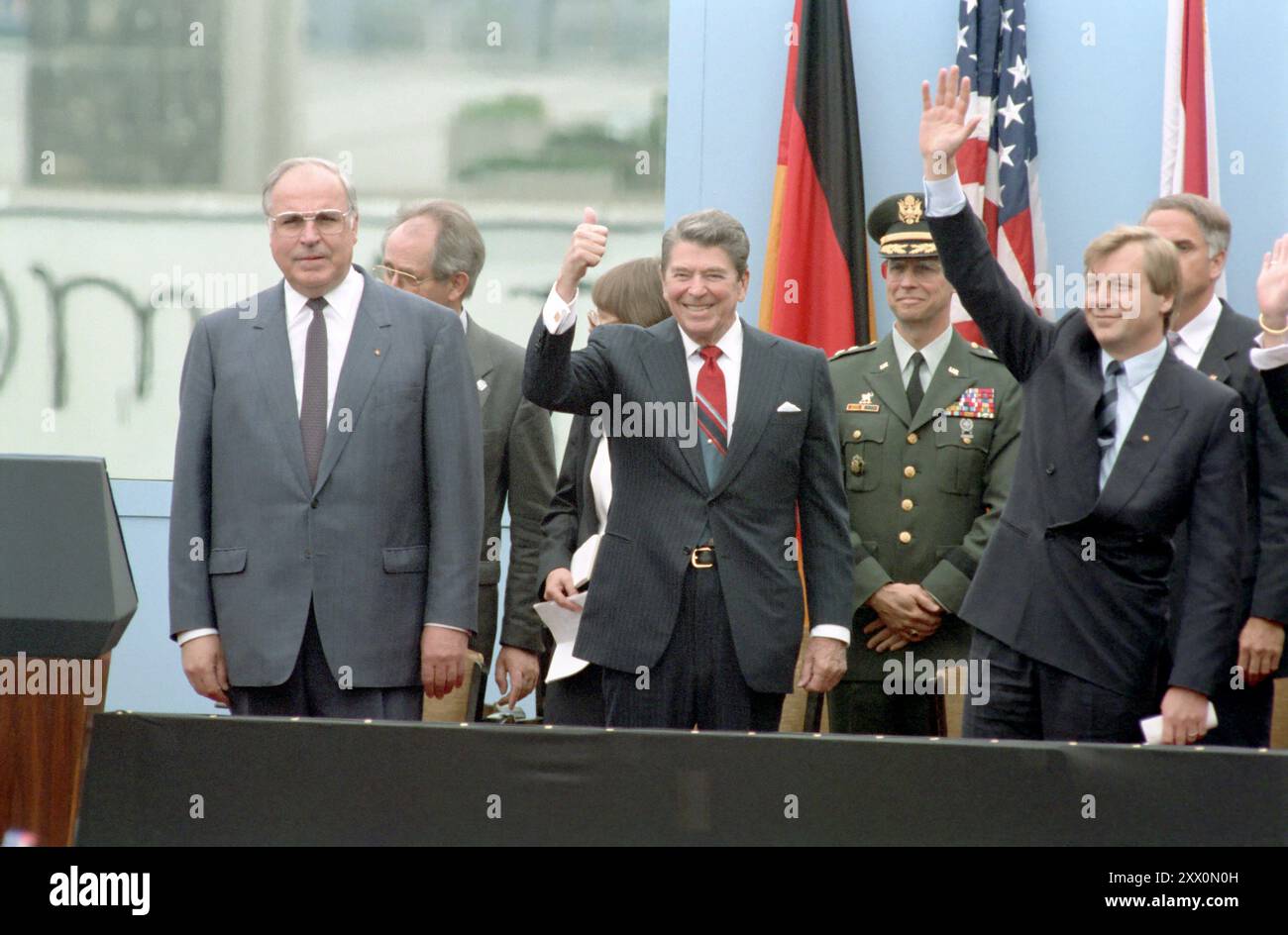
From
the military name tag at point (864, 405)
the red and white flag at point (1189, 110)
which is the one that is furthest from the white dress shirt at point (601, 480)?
the red and white flag at point (1189, 110)

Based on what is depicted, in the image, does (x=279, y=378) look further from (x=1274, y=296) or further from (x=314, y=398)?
(x=1274, y=296)

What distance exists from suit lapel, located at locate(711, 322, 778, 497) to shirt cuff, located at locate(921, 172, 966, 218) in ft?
1.54

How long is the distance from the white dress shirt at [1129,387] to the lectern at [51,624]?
171 centimetres

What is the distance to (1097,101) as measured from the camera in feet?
17.5

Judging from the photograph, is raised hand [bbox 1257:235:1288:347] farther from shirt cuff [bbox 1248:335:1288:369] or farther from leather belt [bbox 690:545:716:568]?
leather belt [bbox 690:545:716:568]

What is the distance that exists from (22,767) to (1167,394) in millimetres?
1980

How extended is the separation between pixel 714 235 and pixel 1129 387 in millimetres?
845

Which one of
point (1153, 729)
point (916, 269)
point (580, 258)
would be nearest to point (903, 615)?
point (916, 269)

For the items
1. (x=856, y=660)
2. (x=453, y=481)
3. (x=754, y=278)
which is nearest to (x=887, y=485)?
(x=856, y=660)

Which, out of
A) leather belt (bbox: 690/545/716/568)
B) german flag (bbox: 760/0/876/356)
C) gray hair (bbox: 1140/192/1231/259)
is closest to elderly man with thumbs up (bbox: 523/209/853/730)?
leather belt (bbox: 690/545/716/568)

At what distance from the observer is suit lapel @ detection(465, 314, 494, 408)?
385 cm

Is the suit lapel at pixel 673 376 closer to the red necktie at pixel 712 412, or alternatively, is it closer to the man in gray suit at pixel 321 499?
the red necktie at pixel 712 412

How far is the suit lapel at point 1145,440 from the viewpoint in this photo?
2900mm

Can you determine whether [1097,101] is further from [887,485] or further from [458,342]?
[458,342]
